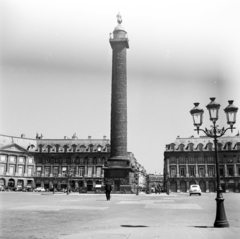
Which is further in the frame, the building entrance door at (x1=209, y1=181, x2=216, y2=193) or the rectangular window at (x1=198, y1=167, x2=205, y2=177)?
the rectangular window at (x1=198, y1=167, x2=205, y2=177)

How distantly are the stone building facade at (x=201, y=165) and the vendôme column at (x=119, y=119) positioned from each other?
32592mm

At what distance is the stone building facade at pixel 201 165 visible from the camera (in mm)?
76938

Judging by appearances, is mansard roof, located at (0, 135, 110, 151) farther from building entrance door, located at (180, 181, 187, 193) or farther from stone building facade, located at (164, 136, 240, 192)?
building entrance door, located at (180, 181, 187, 193)

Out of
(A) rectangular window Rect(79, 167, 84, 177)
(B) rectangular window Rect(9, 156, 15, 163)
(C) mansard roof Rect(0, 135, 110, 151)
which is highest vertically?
(C) mansard roof Rect(0, 135, 110, 151)

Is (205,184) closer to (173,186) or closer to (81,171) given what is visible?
(173,186)

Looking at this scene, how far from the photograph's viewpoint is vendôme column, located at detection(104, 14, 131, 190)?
151 ft

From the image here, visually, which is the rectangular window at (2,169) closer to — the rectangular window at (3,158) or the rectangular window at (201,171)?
the rectangular window at (3,158)

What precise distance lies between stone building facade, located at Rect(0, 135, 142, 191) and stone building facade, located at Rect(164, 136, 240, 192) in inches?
687

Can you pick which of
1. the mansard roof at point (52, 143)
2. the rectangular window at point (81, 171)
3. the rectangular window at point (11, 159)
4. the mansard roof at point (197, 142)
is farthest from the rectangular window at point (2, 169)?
the mansard roof at point (197, 142)

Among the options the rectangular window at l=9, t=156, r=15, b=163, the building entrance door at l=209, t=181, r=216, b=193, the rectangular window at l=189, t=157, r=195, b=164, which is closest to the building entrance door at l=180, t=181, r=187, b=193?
the rectangular window at l=189, t=157, r=195, b=164

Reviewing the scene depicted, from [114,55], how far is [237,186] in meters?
46.9

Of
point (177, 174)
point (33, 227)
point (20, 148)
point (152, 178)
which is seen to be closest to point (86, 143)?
point (20, 148)

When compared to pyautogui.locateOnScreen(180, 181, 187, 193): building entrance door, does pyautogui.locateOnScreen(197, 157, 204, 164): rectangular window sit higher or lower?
higher

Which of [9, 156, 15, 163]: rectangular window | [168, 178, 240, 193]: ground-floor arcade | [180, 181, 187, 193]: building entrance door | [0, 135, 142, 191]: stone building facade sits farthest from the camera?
[9, 156, 15, 163]: rectangular window
